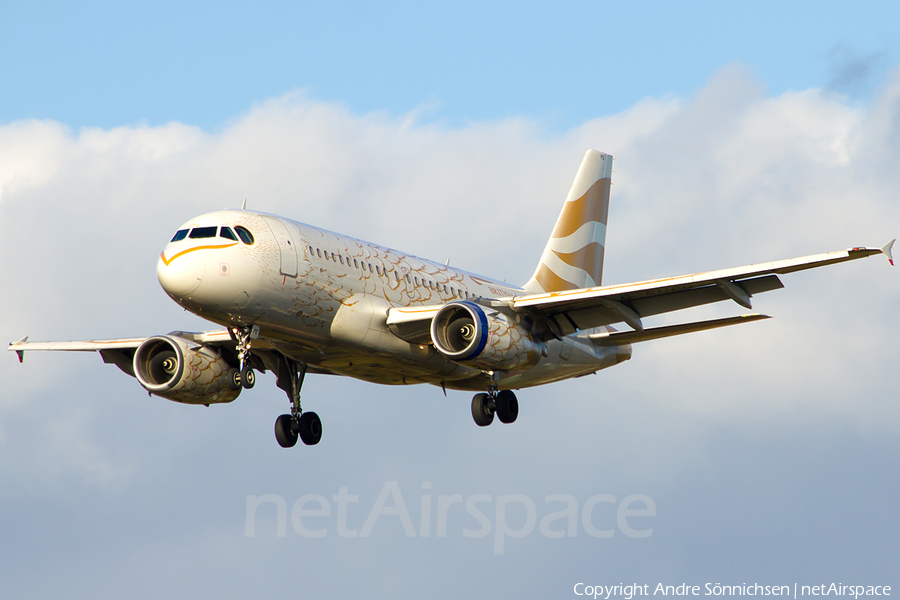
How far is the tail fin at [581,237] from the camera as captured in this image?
138 ft

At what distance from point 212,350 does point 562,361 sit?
11041 mm

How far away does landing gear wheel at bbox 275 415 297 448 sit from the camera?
3459cm

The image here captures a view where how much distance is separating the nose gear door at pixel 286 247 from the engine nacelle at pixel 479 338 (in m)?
4.23

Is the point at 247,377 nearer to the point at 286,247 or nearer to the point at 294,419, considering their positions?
the point at 286,247

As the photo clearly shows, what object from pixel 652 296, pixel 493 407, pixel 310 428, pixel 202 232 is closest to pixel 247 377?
pixel 202 232

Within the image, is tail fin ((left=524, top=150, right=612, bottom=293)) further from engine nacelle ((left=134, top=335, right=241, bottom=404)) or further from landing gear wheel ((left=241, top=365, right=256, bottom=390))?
landing gear wheel ((left=241, top=365, right=256, bottom=390))

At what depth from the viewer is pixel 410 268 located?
33.1 m

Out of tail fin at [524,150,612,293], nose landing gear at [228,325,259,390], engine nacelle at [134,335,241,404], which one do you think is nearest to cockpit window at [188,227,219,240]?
nose landing gear at [228,325,259,390]

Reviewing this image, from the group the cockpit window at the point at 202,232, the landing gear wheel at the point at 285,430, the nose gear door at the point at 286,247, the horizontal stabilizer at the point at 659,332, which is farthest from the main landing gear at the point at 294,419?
the horizontal stabilizer at the point at 659,332

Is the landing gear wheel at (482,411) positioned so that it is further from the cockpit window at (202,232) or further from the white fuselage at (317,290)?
the cockpit window at (202,232)

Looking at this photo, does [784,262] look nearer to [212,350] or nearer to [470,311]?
[470,311]

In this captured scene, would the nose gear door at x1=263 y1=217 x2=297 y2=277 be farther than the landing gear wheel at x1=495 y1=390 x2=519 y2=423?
No

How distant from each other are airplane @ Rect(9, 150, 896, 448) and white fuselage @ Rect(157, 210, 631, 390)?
4 cm

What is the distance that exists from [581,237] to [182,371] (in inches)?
662
